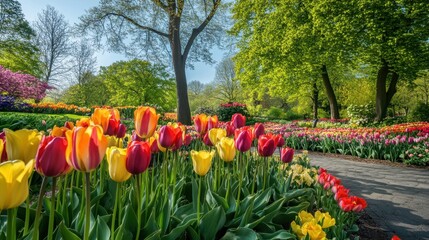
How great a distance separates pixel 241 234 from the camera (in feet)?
4.99

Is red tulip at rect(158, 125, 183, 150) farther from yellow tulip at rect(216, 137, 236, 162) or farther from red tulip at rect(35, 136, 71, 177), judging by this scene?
red tulip at rect(35, 136, 71, 177)

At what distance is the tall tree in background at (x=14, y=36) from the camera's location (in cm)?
2534

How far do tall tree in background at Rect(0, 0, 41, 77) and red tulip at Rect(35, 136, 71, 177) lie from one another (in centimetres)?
3066

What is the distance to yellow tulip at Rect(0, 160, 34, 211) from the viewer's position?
753 mm

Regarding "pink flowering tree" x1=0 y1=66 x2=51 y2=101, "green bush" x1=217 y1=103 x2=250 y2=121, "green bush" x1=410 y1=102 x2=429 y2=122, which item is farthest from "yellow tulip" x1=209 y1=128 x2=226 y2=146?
"green bush" x1=410 y1=102 x2=429 y2=122

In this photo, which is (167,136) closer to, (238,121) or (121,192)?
(121,192)

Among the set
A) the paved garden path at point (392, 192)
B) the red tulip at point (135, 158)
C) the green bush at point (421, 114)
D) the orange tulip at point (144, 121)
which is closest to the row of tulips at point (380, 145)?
the paved garden path at point (392, 192)

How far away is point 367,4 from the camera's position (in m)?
14.8

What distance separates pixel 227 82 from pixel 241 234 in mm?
45518

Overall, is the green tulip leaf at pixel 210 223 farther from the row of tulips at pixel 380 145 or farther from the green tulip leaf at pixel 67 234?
the row of tulips at pixel 380 145

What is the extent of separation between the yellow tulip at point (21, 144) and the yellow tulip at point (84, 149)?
0.49 ft

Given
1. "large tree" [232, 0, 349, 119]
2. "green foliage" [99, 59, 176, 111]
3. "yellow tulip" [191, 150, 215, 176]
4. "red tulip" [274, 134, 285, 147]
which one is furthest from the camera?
"green foliage" [99, 59, 176, 111]

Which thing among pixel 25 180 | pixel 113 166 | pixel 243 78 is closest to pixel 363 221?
pixel 113 166

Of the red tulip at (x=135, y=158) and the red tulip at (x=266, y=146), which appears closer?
the red tulip at (x=135, y=158)
